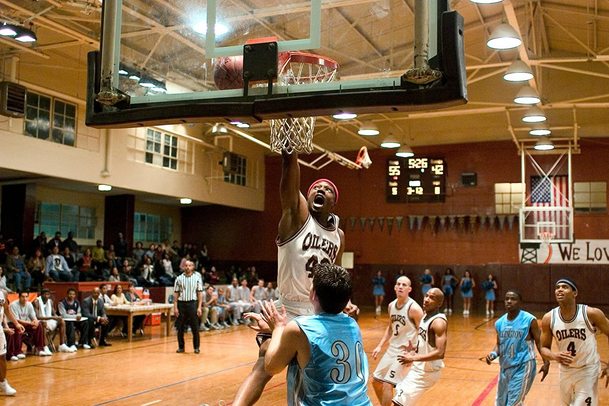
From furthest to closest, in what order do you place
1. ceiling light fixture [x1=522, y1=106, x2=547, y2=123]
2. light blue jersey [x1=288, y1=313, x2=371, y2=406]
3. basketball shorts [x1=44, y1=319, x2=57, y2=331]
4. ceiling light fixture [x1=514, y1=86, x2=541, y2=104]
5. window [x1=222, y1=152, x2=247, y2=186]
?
1. window [x1=222, y1=152, x2=247, y2=186]
2. ceiling light fixture [x1=522, y1=106, x2=547, y2=123]
3. basketball shorts [x1=44, y1=319, x2=57, y2=331]
4. ceiling light fixture [x1=514, y1=86, x2=541, y2=104]
5. light blue jersey [x1=288, y1=313, x2=371, y2=406]

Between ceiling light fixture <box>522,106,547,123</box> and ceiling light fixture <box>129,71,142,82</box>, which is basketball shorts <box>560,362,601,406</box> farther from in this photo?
ceiling light fixture <box>522,106,547,123</box>

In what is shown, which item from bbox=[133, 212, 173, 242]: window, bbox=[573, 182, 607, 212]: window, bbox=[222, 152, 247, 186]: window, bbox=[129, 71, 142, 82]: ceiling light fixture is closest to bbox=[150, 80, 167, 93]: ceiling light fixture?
bbox=[129, 71, 142, 82]: ceiling light fixture

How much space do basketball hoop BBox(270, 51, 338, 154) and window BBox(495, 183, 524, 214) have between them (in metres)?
21.7

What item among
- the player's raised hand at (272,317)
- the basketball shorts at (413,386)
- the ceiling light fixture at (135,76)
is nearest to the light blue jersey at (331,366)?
the player's raised hand at (272,317)

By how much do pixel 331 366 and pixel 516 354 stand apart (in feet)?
12.2

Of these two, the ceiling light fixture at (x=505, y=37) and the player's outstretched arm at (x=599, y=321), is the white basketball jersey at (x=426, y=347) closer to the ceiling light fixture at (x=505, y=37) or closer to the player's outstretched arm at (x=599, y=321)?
the player's outstretched arm at (x=599, y=321)

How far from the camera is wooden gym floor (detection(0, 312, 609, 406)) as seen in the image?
8.95 m

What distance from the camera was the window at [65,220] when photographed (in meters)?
22.0

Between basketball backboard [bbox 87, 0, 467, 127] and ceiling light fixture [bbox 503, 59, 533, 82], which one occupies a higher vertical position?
ceiling light fixture [bbox 503, 59, 533, 82]

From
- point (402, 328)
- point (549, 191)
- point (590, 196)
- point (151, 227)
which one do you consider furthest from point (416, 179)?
point (402, 328)

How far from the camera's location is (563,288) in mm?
6234

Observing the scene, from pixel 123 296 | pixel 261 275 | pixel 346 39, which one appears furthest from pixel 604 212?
pixel 346 39

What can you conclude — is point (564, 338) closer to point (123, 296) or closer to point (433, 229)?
point (123, 296)

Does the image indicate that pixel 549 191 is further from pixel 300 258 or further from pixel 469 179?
pixel 300 258
